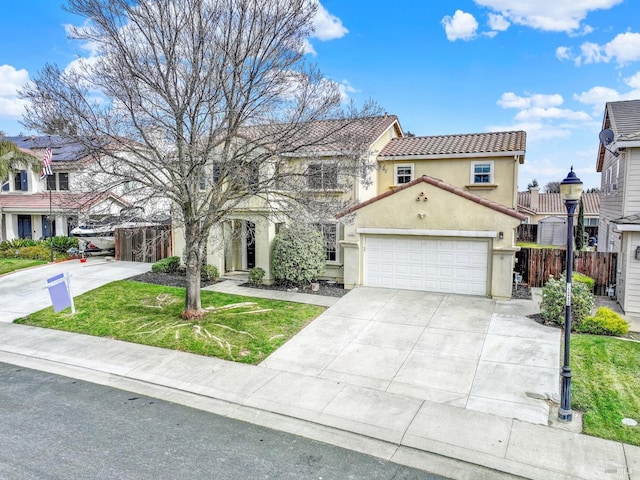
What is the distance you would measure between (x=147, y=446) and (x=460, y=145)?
644 inches

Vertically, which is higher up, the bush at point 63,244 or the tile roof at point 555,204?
the tile roof at point 555,204

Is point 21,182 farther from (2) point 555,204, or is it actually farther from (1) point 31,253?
(2) point 555,204

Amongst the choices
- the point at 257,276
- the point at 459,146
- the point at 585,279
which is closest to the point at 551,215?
the point at 459,146

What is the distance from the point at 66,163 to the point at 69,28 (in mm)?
3477

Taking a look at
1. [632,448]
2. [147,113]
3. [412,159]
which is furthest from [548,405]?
[412,159]

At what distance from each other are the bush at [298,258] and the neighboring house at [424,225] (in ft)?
2.33

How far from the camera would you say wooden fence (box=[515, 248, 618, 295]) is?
14.4m

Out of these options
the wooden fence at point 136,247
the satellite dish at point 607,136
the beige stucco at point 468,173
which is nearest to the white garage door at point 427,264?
the beige stucco at point 468,173

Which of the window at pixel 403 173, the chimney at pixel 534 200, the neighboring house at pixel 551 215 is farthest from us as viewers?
the chimney at pixel 534 200

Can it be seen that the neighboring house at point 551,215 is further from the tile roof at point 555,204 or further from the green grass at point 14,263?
the green grass at point 14,263

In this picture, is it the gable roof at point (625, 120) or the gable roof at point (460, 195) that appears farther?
the gable roof at point (460, 195)

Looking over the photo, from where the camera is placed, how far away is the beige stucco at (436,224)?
13562mm

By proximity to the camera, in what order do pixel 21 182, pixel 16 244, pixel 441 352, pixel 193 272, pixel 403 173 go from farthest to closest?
pixel 21 182, pixel 16 244, pixel 403 173, pixel 193 272, pixel 441 352

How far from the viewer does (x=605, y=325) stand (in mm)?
10422
